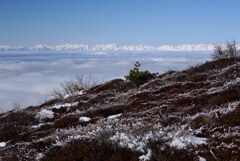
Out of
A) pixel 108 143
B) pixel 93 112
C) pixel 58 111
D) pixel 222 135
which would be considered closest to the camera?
pixel 222 135

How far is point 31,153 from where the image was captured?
7.74m

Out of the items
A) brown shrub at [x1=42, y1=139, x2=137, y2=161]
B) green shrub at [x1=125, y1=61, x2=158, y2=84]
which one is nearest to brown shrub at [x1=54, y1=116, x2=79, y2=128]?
brown shrub at [x1=42, y1=139, x2=137, y2=161]

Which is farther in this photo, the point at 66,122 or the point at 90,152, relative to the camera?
the point at 66,122

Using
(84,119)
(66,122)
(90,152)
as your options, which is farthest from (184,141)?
(66,122)

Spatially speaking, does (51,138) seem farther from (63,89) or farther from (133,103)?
(63,89)

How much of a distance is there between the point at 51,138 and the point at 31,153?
1.11 m

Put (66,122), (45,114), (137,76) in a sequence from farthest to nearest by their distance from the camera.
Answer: (137,76) → (45,114) → (66,122)

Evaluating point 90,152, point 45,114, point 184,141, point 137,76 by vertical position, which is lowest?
point 45,114

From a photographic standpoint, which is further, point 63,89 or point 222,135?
point 63,89

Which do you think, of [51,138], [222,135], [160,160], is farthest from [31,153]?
[222,135]

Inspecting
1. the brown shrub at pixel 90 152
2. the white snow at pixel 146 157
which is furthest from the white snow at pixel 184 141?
the brown shrub at pixel 90 152

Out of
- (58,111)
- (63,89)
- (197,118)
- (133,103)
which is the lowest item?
(63,89)

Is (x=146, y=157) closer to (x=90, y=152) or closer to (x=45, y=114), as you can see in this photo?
(x=90, y=152)

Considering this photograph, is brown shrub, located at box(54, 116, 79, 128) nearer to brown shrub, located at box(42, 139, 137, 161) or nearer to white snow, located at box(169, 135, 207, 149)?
brown shrub, located at box(42, 139, 137, 161)
